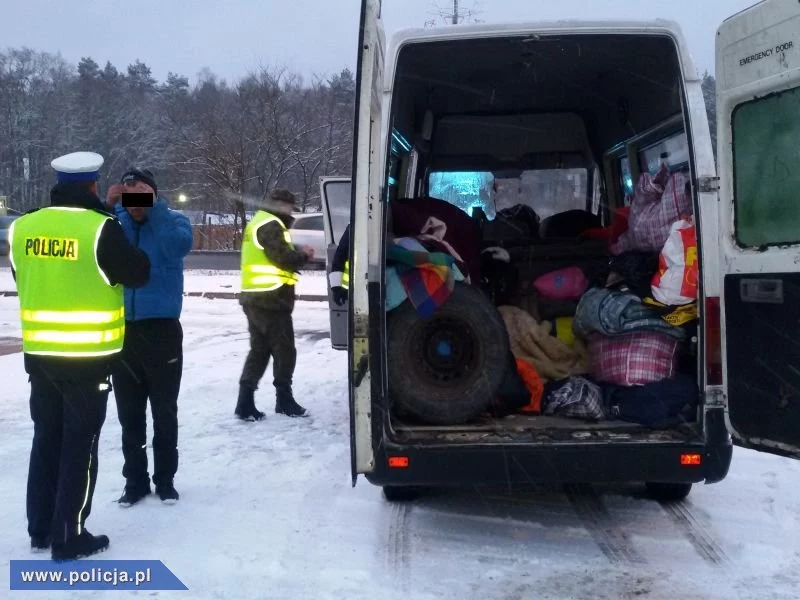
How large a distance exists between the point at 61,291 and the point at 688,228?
304 centimetres

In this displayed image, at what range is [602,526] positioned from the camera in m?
4.68

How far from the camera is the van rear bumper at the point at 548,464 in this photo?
3967 mm

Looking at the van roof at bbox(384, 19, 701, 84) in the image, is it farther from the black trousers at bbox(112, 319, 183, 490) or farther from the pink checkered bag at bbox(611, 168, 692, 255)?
the black trousers at bbox(112, 319, 183, 490)

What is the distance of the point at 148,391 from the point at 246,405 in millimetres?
1918

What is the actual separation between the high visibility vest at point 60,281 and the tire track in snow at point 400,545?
1.70 meters

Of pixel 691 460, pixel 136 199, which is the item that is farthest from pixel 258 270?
pixel 691 460

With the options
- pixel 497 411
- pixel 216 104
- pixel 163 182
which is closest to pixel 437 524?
pixel 497 411

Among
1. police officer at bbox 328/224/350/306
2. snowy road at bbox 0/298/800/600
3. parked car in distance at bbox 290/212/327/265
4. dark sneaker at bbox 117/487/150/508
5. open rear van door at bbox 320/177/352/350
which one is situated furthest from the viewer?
parked car in distance at bbox 290/212/327/265

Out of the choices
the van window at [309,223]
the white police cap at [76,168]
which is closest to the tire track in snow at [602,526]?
the white police cap at [76,168]

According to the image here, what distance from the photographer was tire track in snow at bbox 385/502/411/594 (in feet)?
13.2

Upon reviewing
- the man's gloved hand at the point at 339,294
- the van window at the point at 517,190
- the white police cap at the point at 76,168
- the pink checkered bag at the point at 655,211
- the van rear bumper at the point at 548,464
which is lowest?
the van rear bumper at the point at 548,464

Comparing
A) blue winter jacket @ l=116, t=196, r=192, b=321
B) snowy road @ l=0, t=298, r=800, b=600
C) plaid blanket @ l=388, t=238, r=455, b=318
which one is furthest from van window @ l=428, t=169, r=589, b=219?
blue winter jacket @ l=116, t=196, r=192, b=321

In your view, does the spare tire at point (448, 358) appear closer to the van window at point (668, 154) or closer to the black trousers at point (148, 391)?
the black trousers at point (148, 391)

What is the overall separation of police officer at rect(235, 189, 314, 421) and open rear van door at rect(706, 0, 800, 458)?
12.2ft
